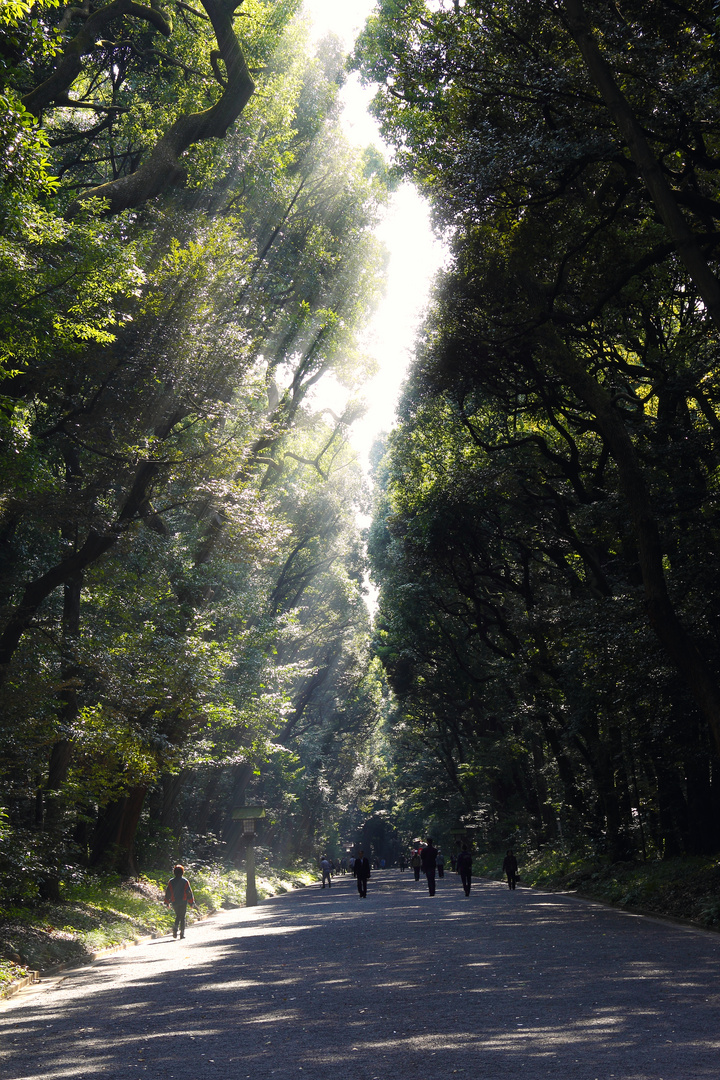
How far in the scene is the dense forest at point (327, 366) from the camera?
1142 cm

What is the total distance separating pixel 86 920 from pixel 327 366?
19.1 m

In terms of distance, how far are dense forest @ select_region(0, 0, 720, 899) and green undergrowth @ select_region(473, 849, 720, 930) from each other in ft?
3.63

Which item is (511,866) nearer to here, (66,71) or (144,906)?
(144,906)

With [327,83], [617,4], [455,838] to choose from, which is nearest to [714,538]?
[617,4]

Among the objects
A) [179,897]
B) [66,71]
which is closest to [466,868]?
[179,897]

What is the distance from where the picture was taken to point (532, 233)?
13867 millimetres

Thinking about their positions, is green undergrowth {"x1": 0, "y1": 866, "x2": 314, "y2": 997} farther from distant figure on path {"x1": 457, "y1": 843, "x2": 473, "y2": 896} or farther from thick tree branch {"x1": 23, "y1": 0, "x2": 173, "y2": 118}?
thick tree branch {"x1": 23, "y1": 0, "x2": 173, "y2": 118}

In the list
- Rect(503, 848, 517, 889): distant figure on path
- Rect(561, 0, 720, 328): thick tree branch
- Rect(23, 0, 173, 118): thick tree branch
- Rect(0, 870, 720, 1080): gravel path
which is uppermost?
Rect(23, 0, 173, 118): thick tree branch

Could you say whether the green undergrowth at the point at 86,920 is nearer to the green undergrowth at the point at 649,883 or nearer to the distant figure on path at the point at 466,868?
the distant figure on path at the point at 466,868

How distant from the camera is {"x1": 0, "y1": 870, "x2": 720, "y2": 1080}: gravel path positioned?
5434 millimetres

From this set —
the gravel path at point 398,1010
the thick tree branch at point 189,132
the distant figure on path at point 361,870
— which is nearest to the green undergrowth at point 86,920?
the gravel path at point 398,1010

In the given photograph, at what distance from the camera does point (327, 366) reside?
29078 millimetres

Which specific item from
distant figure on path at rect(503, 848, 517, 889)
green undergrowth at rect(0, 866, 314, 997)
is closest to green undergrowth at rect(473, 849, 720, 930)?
distant figure on path at rect(503, 848, 517, 889)

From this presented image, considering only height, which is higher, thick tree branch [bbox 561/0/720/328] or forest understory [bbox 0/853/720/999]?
thick tree branch [bbox 561/0/720/328]
